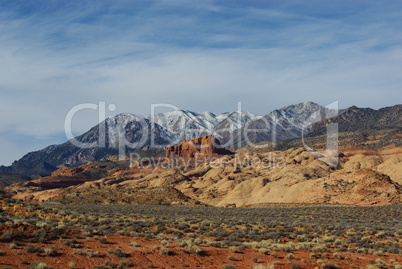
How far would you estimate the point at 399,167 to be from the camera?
7062cm

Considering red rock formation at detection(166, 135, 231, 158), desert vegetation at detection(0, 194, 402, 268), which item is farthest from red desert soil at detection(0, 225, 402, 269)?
red rock formation at detection(166, 135, 231, 158)

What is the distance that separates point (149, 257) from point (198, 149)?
456ft

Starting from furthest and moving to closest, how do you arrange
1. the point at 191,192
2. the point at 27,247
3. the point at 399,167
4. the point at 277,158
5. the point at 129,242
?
the point at 277,158 → the point at 191,192 → the point at 399,167 → the point at 129,242 → the point at 27,247

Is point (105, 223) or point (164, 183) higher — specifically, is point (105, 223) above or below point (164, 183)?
above

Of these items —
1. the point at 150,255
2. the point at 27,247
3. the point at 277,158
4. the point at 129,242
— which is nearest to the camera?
the point at 27,247

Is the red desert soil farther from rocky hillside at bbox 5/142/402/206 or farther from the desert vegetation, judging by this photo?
rocky hillside at bbox 5/142/402/206

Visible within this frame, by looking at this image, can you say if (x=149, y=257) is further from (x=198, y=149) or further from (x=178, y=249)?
(x=198, y=149)

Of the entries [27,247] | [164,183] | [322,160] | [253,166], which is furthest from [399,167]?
[27,247]

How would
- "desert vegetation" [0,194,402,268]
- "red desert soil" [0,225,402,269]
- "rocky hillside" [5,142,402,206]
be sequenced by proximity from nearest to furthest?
"red desert soil" [0,225,402,269], "desert vegetation" [0,194,402,268], "rocky hillside" [5,142,402,206]

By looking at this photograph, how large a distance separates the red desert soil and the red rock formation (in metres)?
126

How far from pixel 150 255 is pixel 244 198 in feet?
193

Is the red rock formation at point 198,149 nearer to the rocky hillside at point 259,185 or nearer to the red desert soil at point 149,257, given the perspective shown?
the rocky hillside at point 259,185

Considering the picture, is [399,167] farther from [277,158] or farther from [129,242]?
[129,242]

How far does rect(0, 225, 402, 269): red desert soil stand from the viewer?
13227 millimetres
